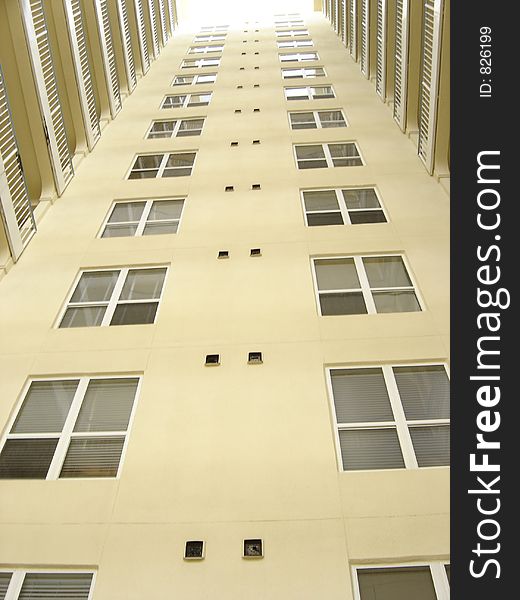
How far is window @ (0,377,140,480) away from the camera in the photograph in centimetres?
838

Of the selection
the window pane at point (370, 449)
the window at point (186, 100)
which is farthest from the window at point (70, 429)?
the window at point (186, 100)

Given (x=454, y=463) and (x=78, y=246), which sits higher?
(x=78, y=246)

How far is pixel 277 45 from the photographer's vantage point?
28.6 meters

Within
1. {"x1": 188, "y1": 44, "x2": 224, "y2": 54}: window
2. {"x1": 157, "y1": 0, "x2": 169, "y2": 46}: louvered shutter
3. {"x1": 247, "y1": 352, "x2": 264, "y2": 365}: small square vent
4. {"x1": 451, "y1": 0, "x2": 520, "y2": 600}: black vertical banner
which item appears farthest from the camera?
{"x1": 157, "y1": 0, "x2": 169, "y2": 46}: louvered shutter

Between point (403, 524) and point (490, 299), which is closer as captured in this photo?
point (490, 299)

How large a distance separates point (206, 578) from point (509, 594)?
11.0 ft

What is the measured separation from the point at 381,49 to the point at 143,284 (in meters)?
14.1

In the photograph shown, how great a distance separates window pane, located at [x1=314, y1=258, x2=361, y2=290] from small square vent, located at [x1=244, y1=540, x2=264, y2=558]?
18.7 ft

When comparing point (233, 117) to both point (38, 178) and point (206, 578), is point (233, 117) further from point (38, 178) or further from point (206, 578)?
point (206, 578)

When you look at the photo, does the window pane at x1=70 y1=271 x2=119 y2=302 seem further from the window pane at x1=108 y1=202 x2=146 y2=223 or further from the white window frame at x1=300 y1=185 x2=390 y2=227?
the white window frame at x1=300 y1=185 x2=390 y2=227

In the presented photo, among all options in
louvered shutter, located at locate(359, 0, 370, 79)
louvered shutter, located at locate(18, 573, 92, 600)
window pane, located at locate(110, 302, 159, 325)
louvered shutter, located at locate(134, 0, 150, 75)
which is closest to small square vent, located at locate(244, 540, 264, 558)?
louvered shutter, located at locate(18, 573, 92, 600)

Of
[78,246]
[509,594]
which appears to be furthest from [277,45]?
[509,594]

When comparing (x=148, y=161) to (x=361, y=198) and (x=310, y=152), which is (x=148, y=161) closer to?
(x=310, y=152)

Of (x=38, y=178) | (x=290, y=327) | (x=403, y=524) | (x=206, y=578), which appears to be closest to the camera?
(x=206, y=578)
